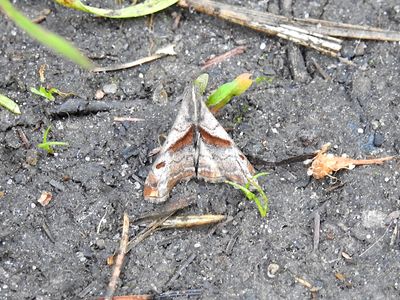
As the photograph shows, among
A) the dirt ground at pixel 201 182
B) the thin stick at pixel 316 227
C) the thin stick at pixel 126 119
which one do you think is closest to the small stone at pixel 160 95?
the dirt ground at pixel 201 182

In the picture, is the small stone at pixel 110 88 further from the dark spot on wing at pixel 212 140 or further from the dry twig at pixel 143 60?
the dark spot on wing at pixel 212 140

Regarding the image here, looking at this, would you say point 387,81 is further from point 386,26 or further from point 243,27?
point 243,27

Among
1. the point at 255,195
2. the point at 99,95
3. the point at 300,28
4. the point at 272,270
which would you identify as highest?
the point at 300,28

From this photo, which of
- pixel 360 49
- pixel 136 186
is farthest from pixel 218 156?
pixel 360 49

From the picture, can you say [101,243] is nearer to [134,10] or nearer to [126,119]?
[126,119]

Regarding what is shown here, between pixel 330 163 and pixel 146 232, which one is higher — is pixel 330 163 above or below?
above

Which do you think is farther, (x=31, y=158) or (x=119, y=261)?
(x=31, y=158)

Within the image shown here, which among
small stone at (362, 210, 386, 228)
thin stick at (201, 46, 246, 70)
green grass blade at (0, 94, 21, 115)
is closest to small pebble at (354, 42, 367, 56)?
thin stick at (201, 46, 246, 70)

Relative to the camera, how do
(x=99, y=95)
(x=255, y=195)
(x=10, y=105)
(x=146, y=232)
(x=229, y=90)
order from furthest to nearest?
(x=99, y=95), (x=10, y=105), (x=229, y=90), (x=255, y=195), (x=146, y=232)

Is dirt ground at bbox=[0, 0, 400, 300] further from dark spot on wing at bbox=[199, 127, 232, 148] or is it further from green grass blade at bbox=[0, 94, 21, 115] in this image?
dark spot on wing at bbox=[199, 127, 232, 148]
